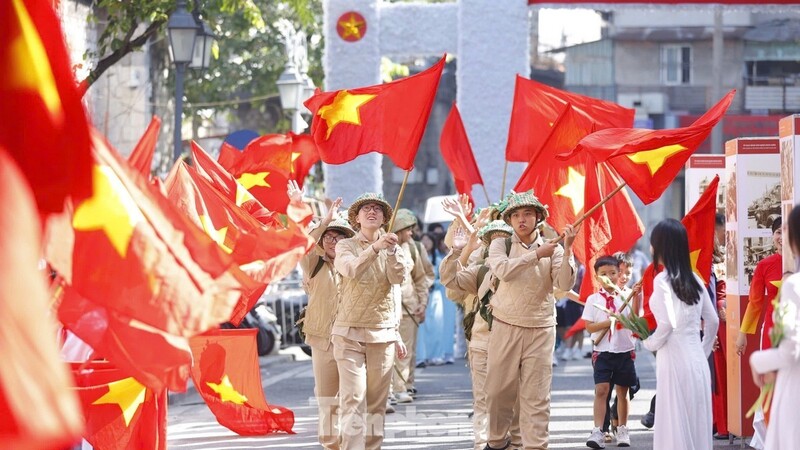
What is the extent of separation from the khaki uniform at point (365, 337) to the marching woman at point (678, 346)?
6.86 feet

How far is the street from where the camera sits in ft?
40.4

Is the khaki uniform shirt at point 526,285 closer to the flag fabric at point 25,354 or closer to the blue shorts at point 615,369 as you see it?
the blue shorts at point 615,369

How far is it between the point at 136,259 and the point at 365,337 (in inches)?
183

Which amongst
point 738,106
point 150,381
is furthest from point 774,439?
point 738,106

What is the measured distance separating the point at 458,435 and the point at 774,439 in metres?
5.65

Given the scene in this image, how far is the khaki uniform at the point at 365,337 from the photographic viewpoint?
34.4ft

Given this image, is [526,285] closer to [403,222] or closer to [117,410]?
[117,410]

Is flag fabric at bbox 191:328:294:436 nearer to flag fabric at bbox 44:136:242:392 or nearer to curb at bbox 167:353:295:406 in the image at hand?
curb at bbox 167:353:295:406

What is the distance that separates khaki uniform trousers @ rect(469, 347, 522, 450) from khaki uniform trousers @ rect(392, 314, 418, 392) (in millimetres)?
3749

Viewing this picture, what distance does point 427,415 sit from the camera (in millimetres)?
14445

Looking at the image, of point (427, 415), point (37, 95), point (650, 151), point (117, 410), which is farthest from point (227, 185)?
point (37, 95)

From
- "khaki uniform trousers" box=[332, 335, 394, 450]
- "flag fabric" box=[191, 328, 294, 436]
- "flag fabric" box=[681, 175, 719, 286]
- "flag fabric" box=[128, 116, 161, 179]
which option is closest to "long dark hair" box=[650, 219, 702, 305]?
"flag fabric" box=[681, 175, 719, 286]

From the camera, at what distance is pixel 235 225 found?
32.7 ft

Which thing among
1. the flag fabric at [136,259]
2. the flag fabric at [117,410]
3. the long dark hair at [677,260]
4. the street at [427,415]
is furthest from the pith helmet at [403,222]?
the flag fabric at [136,259]
